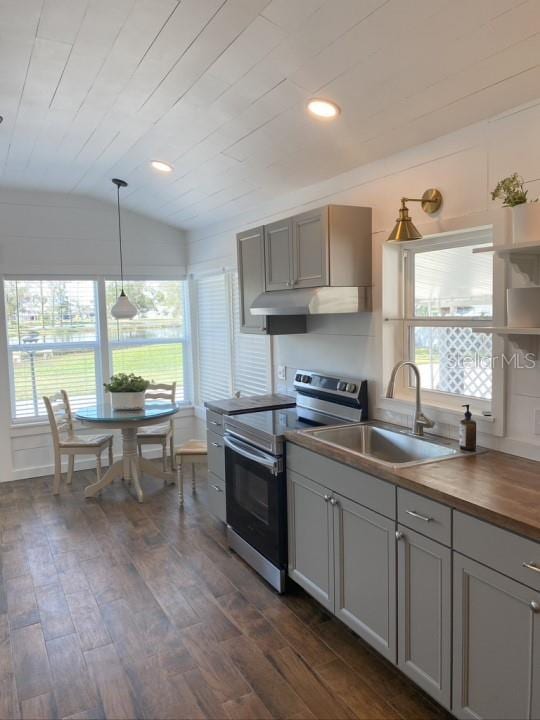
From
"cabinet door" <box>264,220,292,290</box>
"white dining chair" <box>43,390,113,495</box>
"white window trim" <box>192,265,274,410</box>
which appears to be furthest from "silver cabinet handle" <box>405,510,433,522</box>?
"white dining chair" <box>43,390,113,495</box>

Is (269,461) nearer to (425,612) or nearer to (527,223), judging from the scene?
(425,612)

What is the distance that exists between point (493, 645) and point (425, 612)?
1.01ft

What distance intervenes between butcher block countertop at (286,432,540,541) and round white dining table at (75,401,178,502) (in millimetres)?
2351

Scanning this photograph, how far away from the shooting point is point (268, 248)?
11.7 ft

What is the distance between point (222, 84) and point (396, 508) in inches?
86.3

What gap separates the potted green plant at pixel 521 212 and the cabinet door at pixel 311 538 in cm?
142

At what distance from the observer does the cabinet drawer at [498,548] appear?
1.60m

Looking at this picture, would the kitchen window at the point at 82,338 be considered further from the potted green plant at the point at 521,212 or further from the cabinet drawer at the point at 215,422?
the potted green plant at the point at 521,212

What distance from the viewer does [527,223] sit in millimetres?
2031

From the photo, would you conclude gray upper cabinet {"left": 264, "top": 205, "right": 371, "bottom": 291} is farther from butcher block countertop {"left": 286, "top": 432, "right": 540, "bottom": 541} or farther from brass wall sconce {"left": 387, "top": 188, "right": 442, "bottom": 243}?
butcher block countertop {"left": 286, "top": 432, "right": 540, "bottom": 541}

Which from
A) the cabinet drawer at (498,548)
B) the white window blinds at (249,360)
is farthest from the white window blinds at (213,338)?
the cabinet drawer at (498,548)

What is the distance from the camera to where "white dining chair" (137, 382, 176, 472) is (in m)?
5.11

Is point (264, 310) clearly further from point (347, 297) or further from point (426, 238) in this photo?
point (426, 238)

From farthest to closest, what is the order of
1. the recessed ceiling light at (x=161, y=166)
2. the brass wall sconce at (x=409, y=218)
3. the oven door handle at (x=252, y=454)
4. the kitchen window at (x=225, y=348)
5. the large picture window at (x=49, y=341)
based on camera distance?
the large picture window at (x=49, y=341) → the kitchen window at (x=225, y=348) → the recessed ceiling light at (x=161, y=166) → the oven door handle at (x=252, y=454) → the brass wall sconce at (x=409, y=218)
